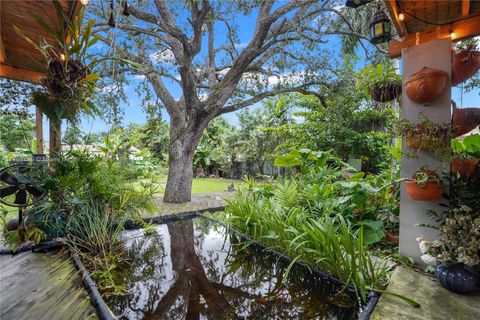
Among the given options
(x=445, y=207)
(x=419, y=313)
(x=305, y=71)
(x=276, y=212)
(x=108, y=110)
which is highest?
(x=305, y=71)

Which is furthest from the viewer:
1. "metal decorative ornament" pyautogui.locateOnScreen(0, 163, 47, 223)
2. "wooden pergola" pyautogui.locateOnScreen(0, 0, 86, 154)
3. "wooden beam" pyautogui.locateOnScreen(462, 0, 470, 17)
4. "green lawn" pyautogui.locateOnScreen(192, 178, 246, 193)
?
"green lawn" pyautogui.locateOnScreen(192, 178, 246, 193)

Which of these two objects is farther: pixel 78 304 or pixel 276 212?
pixel 276 212

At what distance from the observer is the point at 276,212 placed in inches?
124

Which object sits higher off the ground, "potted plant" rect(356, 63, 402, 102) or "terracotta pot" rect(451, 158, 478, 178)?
"potted plant" rect(356, 63, 402, 102)

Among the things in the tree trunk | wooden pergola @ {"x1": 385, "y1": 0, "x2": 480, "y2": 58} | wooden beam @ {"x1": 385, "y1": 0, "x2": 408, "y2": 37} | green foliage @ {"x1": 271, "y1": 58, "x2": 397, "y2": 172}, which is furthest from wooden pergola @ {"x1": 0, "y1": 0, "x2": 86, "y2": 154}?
green foliage @ {"x1": 271, "y1": 58, "x2": 397, "y2": 172}

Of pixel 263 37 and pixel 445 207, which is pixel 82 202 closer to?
pixel 445 207

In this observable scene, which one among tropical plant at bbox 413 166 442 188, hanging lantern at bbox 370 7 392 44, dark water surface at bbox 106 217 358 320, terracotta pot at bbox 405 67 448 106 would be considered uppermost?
hanging lantern at bbox 370 7 392 44

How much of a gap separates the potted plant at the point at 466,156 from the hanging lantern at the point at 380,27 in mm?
1465

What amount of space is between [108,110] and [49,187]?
8.71 ft

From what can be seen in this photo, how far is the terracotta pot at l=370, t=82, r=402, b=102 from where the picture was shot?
3146mm

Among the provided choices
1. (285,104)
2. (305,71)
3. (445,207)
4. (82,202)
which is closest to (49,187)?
(82,202)

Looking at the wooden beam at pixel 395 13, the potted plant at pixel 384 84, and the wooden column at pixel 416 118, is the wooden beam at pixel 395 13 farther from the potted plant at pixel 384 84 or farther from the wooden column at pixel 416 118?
the potted plant at pixel 384 84

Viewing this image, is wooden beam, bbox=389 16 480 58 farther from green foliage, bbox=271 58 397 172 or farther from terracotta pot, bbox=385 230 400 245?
green foliage, bbox=271 58 397 172

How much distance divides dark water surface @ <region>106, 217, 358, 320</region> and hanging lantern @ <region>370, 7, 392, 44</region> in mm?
2843
